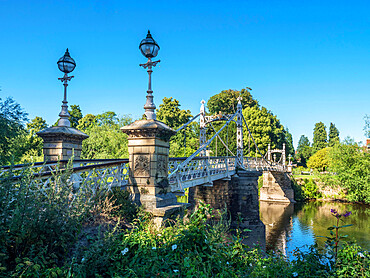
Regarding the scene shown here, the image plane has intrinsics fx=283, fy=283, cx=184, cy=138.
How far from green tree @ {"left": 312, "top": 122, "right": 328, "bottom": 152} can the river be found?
944 inches

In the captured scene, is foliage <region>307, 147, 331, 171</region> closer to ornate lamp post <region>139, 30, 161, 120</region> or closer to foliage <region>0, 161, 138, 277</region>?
ornate lamp post <region>139, 30, 161, 120</region>

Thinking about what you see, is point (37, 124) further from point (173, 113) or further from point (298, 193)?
point (298, 193)

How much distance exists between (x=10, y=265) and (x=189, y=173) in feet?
26.3

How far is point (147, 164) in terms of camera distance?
5.96 m

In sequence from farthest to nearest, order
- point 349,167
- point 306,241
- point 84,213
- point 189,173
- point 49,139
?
point 349,167
point 306,241
point 189,173
point 49,139
point 84,213

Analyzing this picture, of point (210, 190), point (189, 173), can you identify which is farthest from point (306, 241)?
point (189, 173)

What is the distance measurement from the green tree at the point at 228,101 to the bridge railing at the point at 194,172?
2623 cm

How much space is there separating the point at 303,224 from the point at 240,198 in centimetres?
929

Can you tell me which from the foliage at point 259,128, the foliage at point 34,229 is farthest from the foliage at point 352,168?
the foliage at point 34,229

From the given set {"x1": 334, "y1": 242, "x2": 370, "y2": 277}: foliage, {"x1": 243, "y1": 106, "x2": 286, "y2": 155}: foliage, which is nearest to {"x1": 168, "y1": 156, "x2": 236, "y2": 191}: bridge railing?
{"x1": 334, "y1": 242, "x2": 370, "y2": 277}: foliage

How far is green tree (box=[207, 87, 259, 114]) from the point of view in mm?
42031

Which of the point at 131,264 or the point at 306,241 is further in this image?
the point at 306,241

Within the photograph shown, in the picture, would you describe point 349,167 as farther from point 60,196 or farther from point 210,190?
point 60,196

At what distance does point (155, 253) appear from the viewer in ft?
11.8
